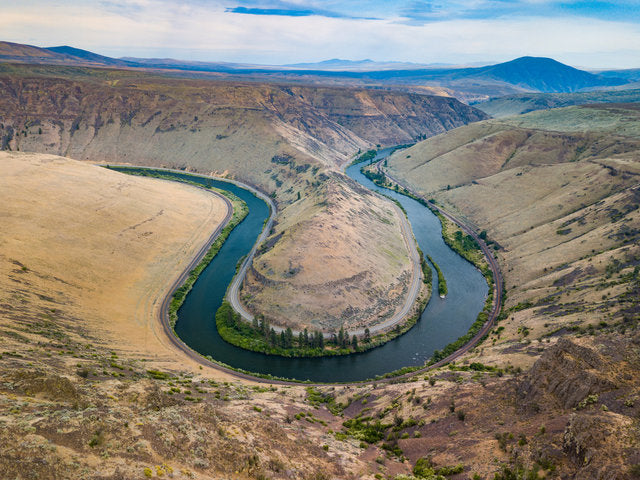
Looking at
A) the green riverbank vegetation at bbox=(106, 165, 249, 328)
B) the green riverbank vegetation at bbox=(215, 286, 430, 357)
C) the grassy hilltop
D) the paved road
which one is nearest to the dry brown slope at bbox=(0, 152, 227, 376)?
the grassy hilltop

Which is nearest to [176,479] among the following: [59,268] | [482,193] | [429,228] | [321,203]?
[59,268]

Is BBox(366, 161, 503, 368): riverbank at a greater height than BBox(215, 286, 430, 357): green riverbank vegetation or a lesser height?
greater

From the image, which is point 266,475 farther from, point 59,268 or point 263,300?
point 59,268

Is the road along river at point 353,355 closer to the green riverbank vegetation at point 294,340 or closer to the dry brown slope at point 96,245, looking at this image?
the green riverbank vegetation at point 294,340

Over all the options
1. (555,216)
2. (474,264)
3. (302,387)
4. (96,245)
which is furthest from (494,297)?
(96,245)

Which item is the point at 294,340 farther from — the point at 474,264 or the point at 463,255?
the point at 463,255

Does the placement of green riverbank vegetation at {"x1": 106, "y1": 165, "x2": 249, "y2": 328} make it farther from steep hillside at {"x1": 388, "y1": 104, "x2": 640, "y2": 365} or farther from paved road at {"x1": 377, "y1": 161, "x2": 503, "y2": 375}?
steep hillside at {"x1": 388, "y1": 104, "x2": 640, "y2": 365}
